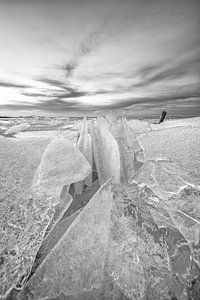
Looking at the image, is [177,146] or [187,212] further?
[177,146]

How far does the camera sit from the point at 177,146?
73 centimetres

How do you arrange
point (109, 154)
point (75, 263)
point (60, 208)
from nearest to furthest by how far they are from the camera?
point (75, 263), point (60, 208), point (109, 154)

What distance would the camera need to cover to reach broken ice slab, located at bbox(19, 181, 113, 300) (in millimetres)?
341

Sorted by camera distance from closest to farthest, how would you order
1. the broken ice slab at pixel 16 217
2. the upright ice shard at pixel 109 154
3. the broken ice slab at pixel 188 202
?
the broken ice slab at pixel 16 217 → the broken ice slab at pixel 188 202 → the upright ice shard at pixel 109 154

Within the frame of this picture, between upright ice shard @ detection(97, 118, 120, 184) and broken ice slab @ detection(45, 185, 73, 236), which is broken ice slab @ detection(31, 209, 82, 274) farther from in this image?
upright ice shard @ detection(97, 118, 120, 184)

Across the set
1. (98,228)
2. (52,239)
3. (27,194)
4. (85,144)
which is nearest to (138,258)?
(98,228)

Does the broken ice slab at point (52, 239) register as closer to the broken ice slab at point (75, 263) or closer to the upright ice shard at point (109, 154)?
the broken ice slab at point (75, 263)

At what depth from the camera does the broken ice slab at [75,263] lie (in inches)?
13.4

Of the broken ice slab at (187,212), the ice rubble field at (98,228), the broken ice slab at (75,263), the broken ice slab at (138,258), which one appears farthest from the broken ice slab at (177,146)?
the broken ice slab at (75,263)

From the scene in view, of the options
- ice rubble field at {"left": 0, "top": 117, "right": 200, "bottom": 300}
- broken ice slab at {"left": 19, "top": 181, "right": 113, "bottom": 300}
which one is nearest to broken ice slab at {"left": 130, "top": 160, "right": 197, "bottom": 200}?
ice rubble field at {"left": 0, "top": 117, "right": 200, "bottom": 300}

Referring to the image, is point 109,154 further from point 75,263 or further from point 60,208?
point 75,263

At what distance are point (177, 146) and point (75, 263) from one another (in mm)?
636

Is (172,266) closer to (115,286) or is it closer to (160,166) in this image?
(115,286)

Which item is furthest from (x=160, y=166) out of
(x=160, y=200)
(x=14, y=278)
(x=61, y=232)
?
(x=14, y=278)
